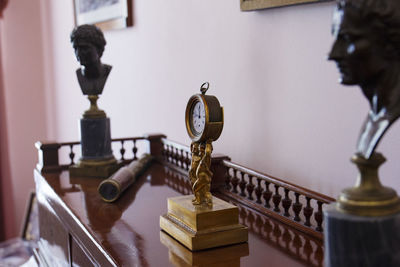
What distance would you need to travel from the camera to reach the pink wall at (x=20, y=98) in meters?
5.68

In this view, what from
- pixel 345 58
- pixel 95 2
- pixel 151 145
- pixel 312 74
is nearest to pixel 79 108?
pixel 95 2

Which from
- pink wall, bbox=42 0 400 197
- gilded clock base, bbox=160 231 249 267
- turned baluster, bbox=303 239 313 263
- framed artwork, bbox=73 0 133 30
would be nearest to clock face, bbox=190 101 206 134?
gilded clock base, bbox=160 231 249 267

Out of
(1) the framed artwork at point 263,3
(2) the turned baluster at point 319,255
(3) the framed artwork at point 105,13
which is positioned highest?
(3) the framed artwork at point 105,13

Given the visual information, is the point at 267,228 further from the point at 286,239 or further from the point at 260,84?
the point at 260,84

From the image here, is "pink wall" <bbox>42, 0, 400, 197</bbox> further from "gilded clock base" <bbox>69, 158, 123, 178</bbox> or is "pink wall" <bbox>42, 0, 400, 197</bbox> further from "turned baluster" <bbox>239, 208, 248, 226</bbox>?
"gilded clock base" <bbox>69, 158, 123, 178</bbox>

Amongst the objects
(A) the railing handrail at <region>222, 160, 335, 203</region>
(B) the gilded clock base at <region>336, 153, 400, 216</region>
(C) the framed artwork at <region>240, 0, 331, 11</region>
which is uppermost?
(C) the framed artwork at <region>240, 0, 331, 11</region>

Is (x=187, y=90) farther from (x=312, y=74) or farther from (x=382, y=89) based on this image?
(x=382, y=89)

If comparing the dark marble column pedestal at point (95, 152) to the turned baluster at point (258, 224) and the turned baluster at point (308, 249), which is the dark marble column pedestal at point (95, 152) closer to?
the turned baluster at point (258, 224)

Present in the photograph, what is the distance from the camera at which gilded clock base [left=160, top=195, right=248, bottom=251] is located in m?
1.44

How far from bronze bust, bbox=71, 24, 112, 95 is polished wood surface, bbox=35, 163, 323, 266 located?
499 millimetres

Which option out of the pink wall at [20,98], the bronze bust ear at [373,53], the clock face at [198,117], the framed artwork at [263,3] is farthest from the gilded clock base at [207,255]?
the pink wall at [20,98]

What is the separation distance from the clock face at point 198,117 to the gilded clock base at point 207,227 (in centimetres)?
23

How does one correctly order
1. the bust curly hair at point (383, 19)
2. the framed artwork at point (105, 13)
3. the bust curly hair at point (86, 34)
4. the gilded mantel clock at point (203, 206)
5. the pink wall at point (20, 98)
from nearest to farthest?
1. the bust curly hair at point (383, 19)
2. the gilded mantel clock at point (203, 206)
3. the bust curly hair at point (86, 34)
4. the framed artwork at point (105, 13)
5. the pink wall at point (20, 98)

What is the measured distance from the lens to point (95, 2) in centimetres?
421
